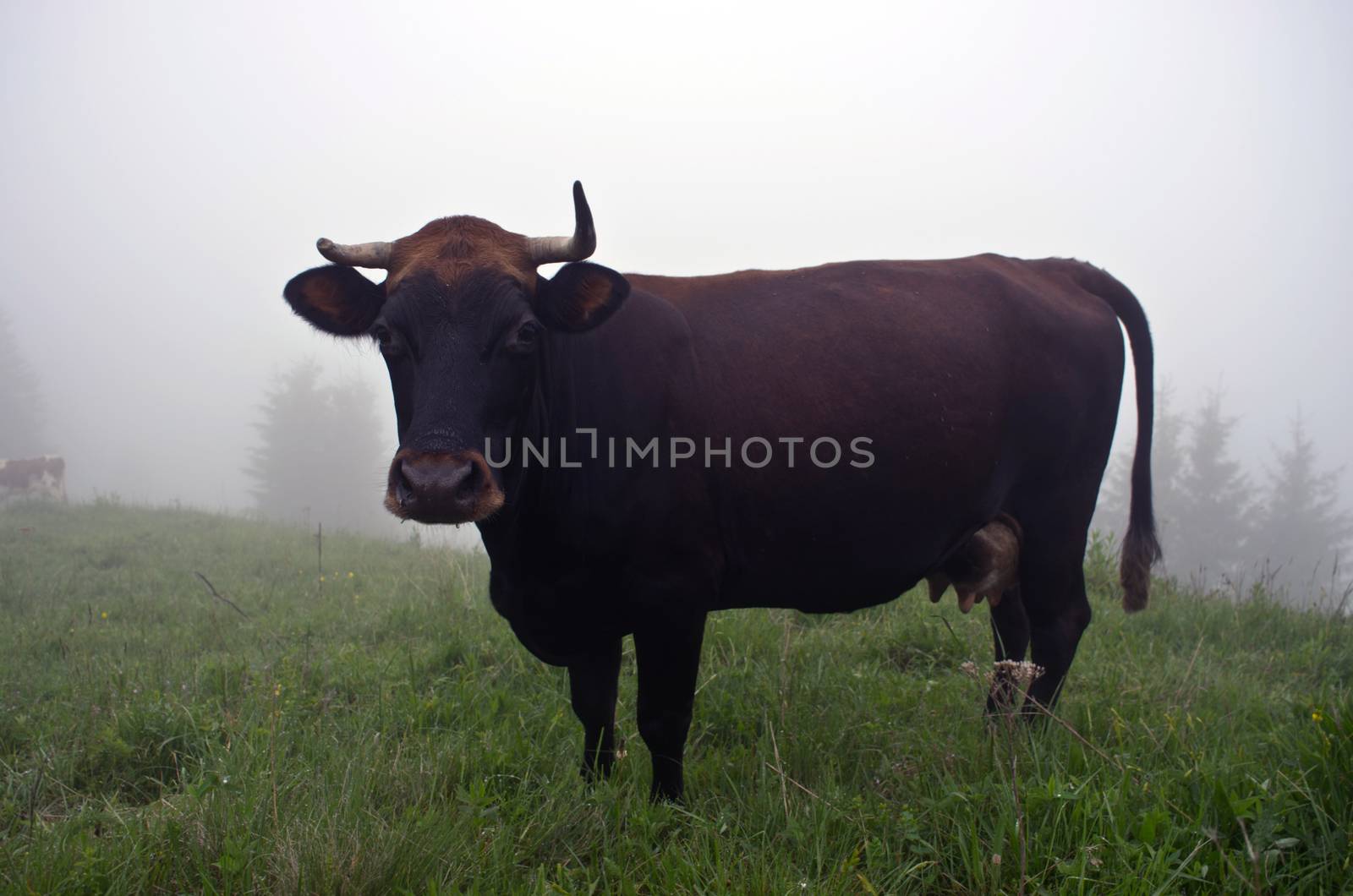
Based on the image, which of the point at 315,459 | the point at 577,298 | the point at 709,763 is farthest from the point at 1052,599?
the point at 315,459

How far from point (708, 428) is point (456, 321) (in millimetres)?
1221

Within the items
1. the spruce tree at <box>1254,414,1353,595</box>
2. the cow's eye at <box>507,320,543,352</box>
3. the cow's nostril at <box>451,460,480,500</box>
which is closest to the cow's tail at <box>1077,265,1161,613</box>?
the cow's eye at <box>507,320,543,352</box>

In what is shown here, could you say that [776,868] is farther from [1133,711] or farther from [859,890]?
[1133,711]

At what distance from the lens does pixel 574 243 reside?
324 centimetres

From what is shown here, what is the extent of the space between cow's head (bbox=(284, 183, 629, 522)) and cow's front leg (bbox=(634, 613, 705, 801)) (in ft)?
3.37

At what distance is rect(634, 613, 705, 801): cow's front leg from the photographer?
3318 millimetres

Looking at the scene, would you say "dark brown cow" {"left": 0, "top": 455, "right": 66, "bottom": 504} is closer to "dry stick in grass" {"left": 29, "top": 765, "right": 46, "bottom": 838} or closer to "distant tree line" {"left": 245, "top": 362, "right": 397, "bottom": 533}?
"distant tree line" {"left": 245, "top": 362, "right": 397, "bottom": 533}

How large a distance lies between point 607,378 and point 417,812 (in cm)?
193

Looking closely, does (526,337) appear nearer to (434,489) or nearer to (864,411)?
(434,489)

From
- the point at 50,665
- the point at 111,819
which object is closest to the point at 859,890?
the point at 111,819

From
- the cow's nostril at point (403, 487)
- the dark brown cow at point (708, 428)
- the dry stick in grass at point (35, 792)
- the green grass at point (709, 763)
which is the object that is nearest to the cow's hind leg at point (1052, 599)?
the dark brown cow at point (708, 428)

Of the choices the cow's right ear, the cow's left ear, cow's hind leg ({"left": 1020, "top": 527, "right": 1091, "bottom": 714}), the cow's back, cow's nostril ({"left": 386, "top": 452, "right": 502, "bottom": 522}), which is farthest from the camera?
cow's hind leg ({"left": 1020, "top": 527, "right": 1091, "bottom": 714})

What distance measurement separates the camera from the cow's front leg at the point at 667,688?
10.9 feet

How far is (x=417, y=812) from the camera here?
2791mm
